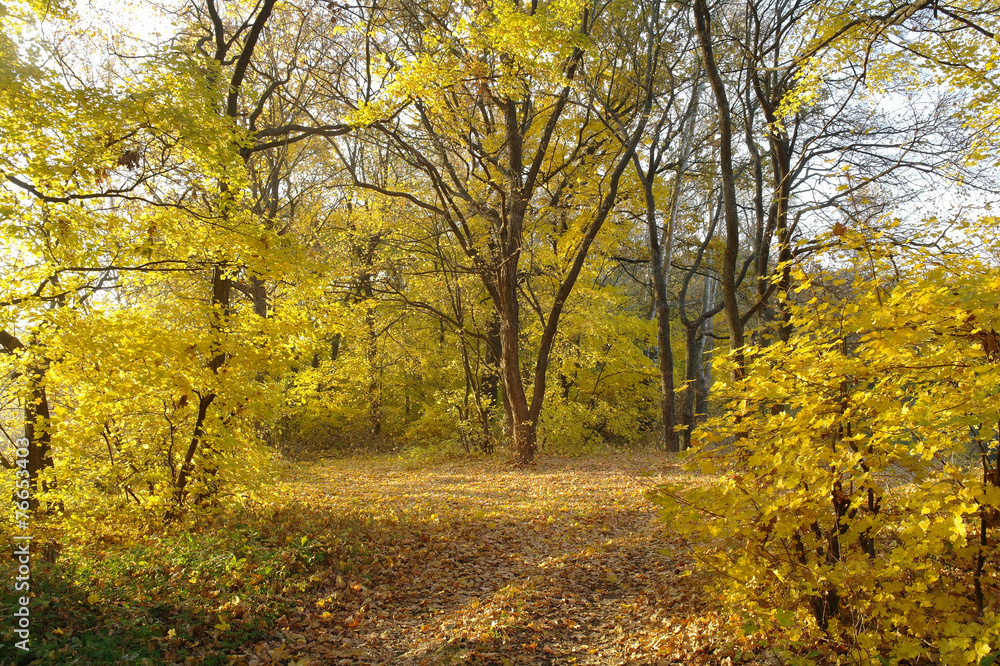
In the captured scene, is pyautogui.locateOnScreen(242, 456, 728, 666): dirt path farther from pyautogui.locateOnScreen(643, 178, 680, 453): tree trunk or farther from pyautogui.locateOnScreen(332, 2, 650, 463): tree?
pyautogui.locateOnScreen(643, 178, 680, 453): tree trunk

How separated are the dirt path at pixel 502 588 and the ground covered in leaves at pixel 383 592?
0.06 feet

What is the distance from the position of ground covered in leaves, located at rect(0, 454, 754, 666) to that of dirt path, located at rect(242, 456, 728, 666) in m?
0.02

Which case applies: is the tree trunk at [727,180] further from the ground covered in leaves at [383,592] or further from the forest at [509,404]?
the ground covered in leaves at [383,592]

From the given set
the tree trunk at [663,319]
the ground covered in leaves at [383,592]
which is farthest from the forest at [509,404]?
the tree trunk at [663,319]

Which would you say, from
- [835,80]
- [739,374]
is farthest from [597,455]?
[835,80]

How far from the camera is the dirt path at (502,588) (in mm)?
4113

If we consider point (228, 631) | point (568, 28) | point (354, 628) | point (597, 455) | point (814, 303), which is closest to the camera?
point (814, 303)

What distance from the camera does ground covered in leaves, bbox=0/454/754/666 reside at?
3936 mm

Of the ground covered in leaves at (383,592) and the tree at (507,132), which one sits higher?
the tree at (507,132)

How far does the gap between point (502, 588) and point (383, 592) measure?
42.8 inches

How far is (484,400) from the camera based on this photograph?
581 inches

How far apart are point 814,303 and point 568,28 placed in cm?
769

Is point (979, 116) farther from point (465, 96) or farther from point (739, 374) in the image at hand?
point (465, 96)

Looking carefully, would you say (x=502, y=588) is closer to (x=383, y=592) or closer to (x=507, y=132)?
(x=383, y=592)
